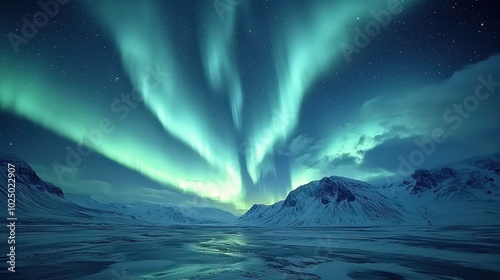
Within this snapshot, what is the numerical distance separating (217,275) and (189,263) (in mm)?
5797

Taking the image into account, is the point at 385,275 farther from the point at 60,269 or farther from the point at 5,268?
the point at 5,268

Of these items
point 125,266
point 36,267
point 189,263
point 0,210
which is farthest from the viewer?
point 0,210

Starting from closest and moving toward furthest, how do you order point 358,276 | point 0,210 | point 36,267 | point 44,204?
1. point 358,276
2. point 36,267
3. point 0,210
4. point 44,204

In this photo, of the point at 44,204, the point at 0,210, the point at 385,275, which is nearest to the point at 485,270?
the point at 385,275

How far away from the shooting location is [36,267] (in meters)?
17.8

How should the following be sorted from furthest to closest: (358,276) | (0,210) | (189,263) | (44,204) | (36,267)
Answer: (44,204), (0,210), (189,263), (36,267), (358,276)

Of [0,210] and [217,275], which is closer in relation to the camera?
[217,275]

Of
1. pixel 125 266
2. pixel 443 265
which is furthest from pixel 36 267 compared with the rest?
pixel 443 265

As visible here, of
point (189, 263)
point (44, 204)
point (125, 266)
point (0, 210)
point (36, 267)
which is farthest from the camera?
point (44, 204)

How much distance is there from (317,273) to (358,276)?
2.59 m

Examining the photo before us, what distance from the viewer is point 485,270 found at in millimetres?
18203

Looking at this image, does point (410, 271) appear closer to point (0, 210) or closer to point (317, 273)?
point (317, 273)

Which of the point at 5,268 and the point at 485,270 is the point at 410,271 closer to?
the point at 485,270

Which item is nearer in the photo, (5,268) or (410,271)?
(5,268)
